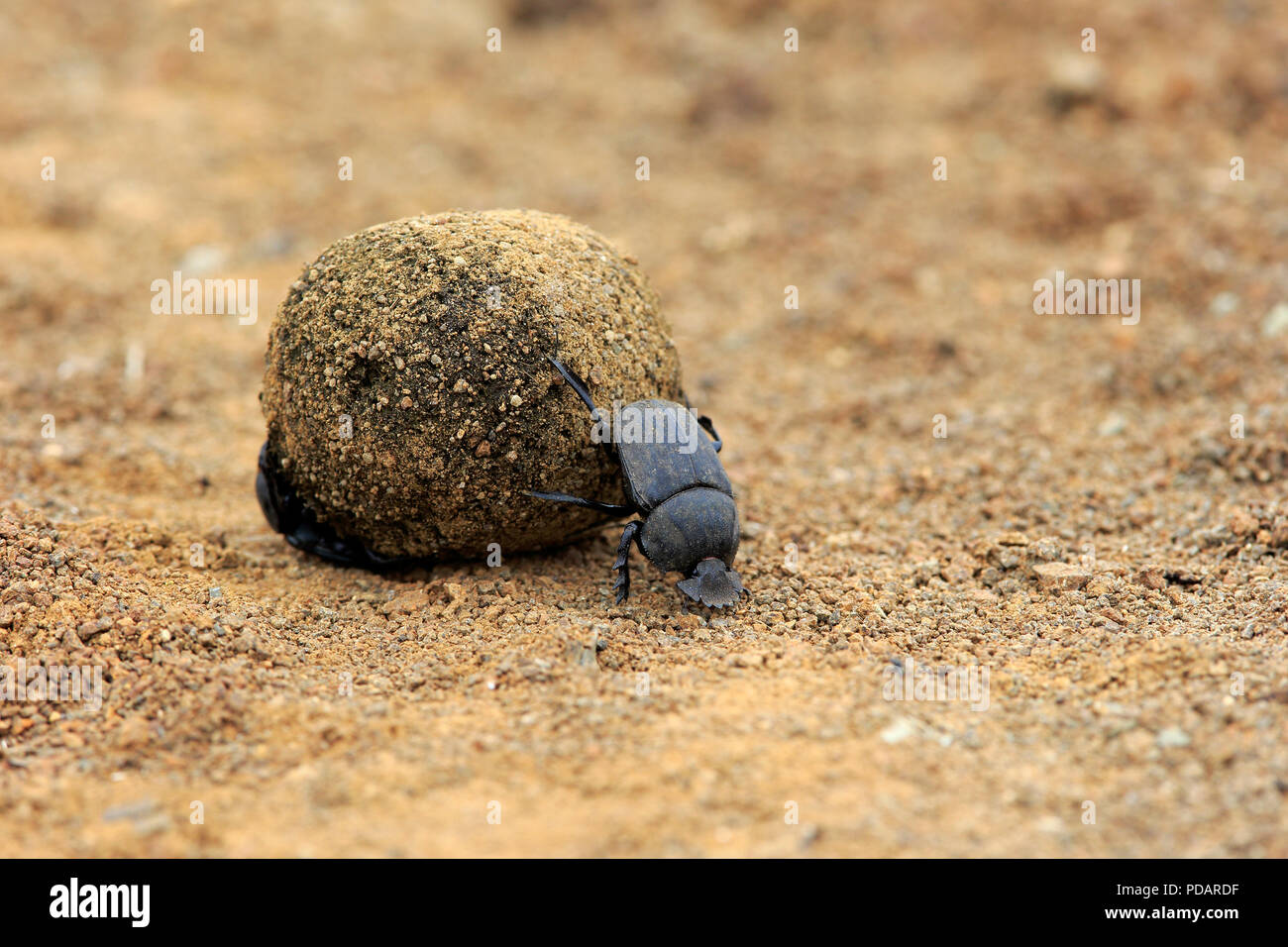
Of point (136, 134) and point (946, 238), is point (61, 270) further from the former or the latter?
point (946, 238)

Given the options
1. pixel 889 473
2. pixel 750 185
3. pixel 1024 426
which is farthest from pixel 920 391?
pixel 750 185

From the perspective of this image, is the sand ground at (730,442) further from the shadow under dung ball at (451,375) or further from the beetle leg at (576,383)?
the beetle leg at (576,383)

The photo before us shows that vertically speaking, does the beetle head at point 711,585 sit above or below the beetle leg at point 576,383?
below

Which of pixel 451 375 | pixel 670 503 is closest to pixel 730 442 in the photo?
pixel 670 503

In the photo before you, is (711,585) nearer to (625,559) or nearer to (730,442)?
(625,559)

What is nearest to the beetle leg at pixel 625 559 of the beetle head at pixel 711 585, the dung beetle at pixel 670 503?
the dung beetle at pixel 670 503

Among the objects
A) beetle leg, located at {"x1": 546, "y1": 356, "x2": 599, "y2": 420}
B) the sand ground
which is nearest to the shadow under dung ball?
beetle leg, located at {"x1": 546, "y1": 356, "x2": 599, "y2": 420}

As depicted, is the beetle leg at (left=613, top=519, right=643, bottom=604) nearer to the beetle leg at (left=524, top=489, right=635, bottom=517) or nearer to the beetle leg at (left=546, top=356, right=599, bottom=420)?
the beetle leg at (left=524, top=489, right=635, bottom=517)
